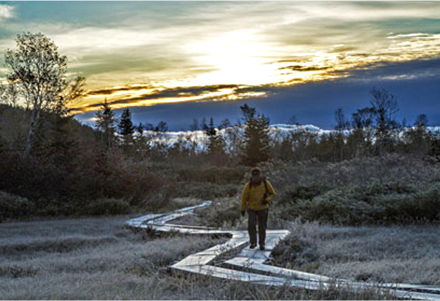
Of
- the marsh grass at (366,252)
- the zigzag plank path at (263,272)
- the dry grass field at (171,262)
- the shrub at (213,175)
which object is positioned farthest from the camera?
the shrub at (213,175)

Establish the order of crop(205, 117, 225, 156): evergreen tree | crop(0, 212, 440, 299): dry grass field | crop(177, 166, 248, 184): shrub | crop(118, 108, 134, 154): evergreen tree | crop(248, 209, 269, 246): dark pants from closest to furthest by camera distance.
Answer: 1. crop(0, 212, 440, 299): dry grass field
2. crop(248, 209, 269, 246): dark pants
3. crop(177, 166, 248, 184): shrub
4. crop(205, 117, 225, 156): evergreen tree
5. crop(118, 108, 134, 154): evergreen tree

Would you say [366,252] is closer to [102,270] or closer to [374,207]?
[374,207]

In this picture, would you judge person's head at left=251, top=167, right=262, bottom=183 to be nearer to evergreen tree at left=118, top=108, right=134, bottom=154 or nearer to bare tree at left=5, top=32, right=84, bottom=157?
bare tree at left=5, top=32, right=84, bottom=157

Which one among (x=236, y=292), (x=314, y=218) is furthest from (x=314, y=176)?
(x=236, y=292)

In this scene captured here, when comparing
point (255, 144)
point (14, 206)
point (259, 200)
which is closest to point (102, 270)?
point (259, 200)

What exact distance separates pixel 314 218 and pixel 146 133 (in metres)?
51.5

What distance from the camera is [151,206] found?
28.7 m

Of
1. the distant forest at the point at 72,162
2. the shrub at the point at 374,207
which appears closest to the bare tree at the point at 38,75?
the distant forest at the point at 72,162

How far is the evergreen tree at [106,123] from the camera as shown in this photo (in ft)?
184

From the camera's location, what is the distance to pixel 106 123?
57.1 m

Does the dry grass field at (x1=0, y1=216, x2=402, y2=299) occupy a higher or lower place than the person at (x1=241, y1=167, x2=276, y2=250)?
lower

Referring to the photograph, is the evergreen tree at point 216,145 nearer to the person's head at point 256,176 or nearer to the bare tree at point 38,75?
the bare tree at point 38,75

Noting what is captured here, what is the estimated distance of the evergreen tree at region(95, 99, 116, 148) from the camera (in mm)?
56062

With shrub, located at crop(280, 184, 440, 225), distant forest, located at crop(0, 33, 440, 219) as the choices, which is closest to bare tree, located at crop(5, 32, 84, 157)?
distant forest, located at crop(0, 33, 440, 219)
